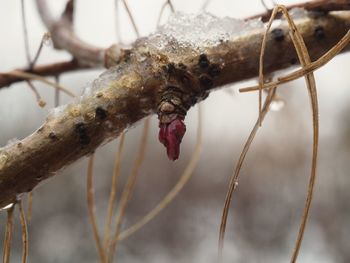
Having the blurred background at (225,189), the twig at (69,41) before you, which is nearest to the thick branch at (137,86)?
the twig at (69,41)

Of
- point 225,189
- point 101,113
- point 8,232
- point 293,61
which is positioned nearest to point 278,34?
point 293,61

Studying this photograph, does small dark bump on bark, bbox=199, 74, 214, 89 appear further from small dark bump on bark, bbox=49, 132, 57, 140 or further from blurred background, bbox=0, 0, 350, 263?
blurred background, bbox=0, 0, 350, 263

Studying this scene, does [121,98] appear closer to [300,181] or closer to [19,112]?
[300,181]

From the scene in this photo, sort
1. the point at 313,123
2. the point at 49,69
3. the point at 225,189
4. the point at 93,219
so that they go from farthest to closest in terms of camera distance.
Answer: the point at 225,189, the point at 49,69, the point at 93,219, the point at 313,123

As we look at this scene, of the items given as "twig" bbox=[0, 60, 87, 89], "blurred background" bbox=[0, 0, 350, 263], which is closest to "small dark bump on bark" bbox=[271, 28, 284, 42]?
"twig" bbox=[0, 60, 87, 89]

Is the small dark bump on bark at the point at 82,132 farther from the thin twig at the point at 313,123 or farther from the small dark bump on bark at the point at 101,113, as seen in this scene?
the thin twig at the point at 313,123

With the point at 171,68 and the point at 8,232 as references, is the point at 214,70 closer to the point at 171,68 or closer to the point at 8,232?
the point at 171,68

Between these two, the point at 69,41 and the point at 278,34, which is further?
the point at 69,41
